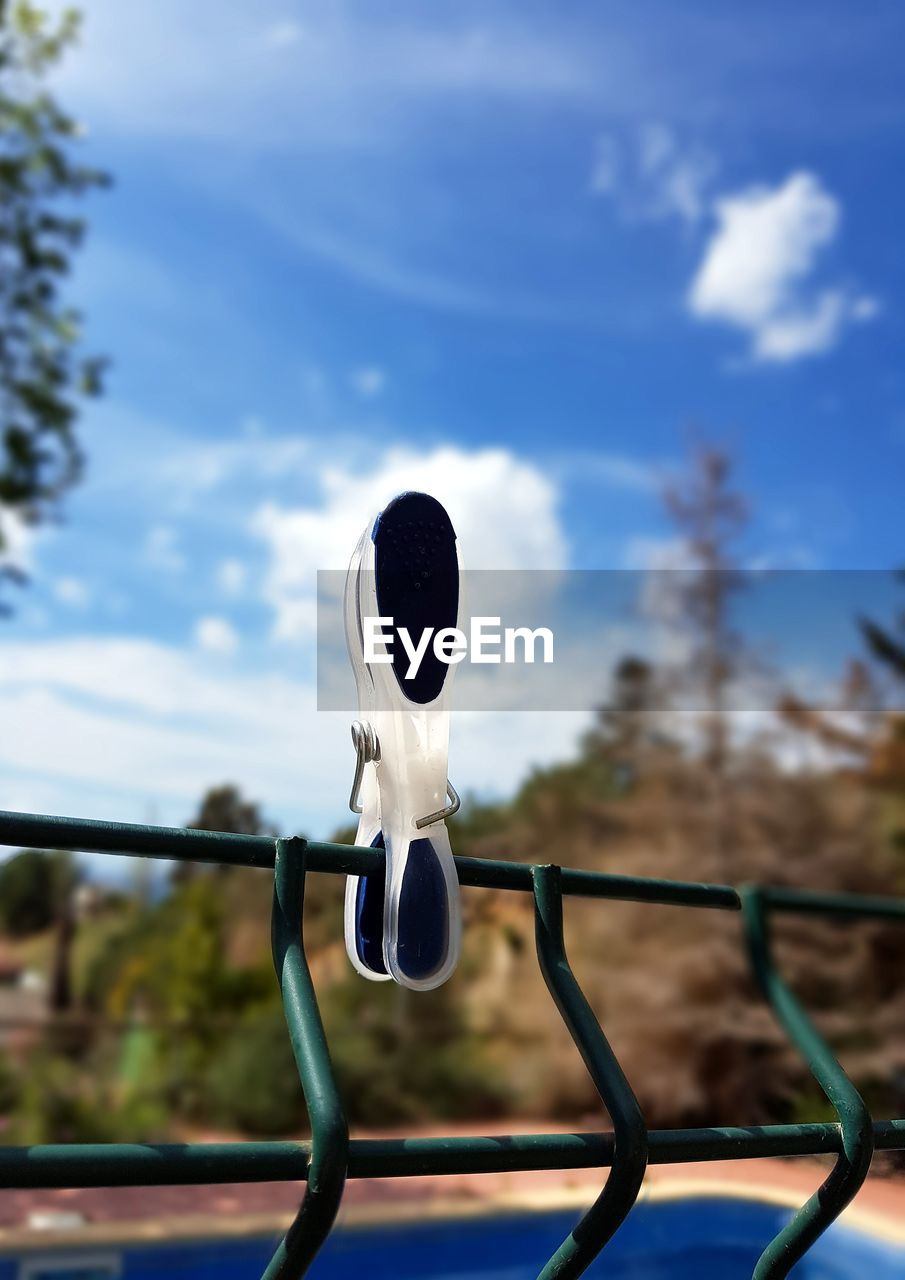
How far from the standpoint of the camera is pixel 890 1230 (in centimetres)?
153

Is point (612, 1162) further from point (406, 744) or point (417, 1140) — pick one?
point (406, 744)

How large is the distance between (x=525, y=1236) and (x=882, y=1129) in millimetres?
1189

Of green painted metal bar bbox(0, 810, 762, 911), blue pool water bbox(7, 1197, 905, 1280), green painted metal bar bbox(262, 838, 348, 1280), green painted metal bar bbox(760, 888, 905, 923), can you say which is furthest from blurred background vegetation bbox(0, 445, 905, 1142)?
green painted metal bar bbox(262, 838, 348, 1280)

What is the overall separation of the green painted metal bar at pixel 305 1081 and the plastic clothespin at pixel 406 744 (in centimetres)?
8

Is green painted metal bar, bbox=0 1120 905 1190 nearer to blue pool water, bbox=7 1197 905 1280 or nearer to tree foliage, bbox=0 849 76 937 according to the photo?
blue pool water, bbox=7 1197 905 1280

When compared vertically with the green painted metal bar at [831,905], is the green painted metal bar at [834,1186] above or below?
below

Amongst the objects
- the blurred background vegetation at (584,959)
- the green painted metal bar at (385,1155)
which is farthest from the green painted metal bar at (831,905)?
the blurred background vegetation at (584,959)

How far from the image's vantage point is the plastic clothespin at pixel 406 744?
25.8 inches

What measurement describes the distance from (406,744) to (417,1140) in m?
0.24

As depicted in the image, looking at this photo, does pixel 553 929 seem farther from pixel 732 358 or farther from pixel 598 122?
pixel 598 122

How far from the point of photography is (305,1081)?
53cm

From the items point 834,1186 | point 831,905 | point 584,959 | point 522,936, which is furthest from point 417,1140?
point 584,959

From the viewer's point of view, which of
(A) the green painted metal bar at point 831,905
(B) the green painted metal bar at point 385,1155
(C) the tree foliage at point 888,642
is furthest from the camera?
(C) the tree foliage at point 888,642

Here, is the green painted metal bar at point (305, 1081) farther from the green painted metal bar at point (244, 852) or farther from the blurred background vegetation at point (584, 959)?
the blurred background vegetation at point (584, 959)
